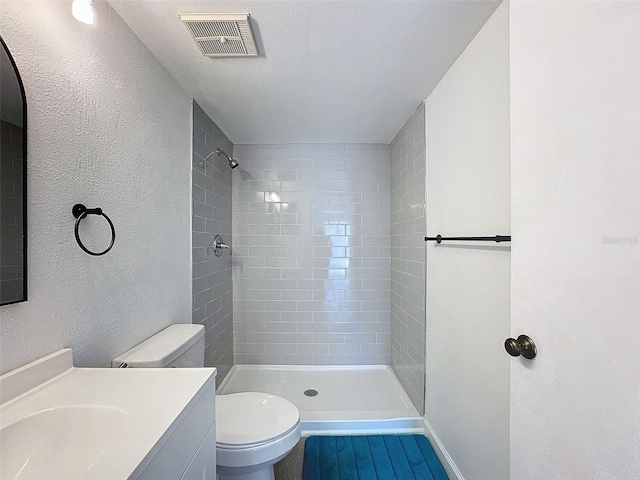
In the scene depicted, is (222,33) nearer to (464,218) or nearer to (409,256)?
(464,218)

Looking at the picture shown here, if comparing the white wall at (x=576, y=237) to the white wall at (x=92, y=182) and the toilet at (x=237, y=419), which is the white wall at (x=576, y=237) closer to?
the toilet at (x=237, y=419)

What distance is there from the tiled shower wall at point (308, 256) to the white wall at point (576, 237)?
2.00m

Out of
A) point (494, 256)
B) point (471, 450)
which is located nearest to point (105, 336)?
point (494, 256)

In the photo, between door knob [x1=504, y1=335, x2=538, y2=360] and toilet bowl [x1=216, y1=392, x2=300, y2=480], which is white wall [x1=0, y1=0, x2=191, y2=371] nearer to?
toilet bowl [x1=216, y1=392, x2=300, y2=480]

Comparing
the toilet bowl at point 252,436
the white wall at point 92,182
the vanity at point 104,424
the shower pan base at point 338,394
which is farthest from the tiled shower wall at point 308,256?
the vanity at point 104,424

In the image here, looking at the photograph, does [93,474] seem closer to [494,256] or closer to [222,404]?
[222,404]

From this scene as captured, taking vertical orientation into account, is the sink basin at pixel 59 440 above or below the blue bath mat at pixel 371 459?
above

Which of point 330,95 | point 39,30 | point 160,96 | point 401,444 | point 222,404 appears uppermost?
point 330,95

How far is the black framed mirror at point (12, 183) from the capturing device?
74cm

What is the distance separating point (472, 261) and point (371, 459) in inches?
51.0

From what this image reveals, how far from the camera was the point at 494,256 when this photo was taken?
3.82ft

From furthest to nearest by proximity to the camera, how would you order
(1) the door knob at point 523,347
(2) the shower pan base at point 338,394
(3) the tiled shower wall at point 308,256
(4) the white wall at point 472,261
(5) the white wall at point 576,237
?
(3) the tiled shower wall at point 308,256 → (2) the shower pan base at point 338,394 → (4) the white wall at point 472,261 → (1) the door knob at point 523,347 → (5) the white wall at point 576,237

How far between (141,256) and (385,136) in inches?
84.6

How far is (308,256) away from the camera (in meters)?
2.77
